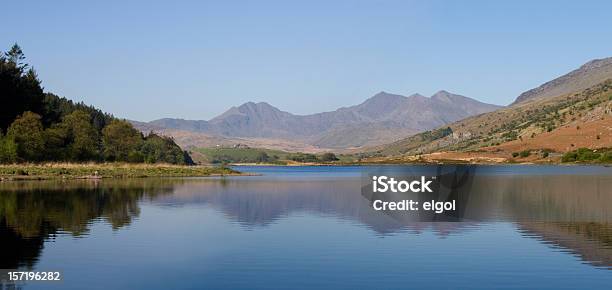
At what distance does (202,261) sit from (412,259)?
1056cm

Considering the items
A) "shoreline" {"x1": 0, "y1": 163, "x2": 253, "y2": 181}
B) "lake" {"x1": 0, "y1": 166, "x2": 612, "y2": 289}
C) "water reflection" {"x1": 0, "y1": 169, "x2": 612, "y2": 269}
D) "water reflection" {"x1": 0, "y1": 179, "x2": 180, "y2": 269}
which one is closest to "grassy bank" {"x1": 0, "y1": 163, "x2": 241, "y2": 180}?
"shoreline" {"x1": 0, "y1": 163, "x2": 253, "y2": 181}

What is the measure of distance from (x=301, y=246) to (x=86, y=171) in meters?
99.8

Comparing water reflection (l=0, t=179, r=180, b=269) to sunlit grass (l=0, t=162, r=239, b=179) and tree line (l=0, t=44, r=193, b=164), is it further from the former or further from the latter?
tree line (l=0, t=44, r=193, b=164)

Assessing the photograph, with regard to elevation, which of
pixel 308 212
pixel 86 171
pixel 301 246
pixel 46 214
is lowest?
pixel 301 246

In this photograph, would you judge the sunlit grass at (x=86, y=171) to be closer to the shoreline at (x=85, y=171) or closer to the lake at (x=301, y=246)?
the shoreline at (x=85, y=171)

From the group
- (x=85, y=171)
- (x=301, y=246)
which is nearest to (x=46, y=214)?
(x=301, y=246)

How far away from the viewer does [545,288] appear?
89.9ft

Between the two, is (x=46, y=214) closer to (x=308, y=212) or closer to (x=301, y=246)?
(x=308, y=212)

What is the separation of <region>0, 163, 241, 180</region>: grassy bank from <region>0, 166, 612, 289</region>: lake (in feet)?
177

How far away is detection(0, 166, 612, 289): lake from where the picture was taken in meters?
29.2

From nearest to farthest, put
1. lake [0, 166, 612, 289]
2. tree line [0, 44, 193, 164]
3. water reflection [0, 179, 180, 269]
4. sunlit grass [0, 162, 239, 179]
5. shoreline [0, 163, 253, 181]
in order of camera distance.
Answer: lake [0, 166, 612, 289]
water reflection [0, 179, 180, 269]
shoreline [0, 163, 253, 181]
sunlit grass [0, 162, 239, 179]
tree line [0, 44, 193, 164]

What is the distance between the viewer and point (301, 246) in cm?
3894

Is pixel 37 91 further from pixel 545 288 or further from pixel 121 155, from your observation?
pixel 545 288

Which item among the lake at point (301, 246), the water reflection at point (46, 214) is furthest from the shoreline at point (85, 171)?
the lake at point (301, 246)
